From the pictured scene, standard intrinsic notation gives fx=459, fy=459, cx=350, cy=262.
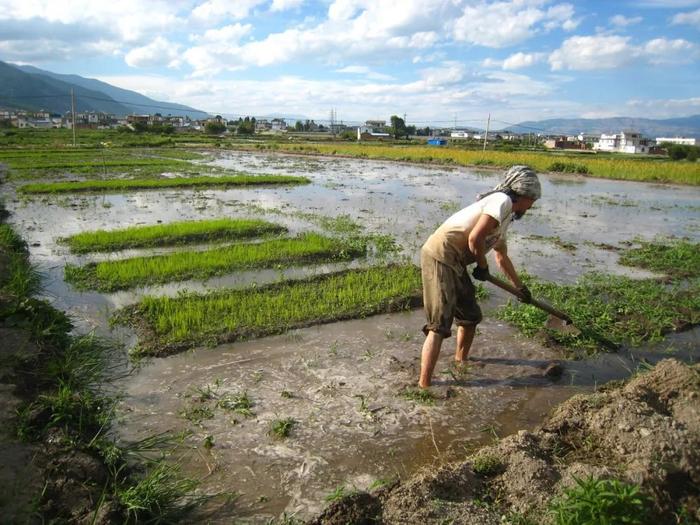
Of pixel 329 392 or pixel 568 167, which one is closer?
pixel 329 392

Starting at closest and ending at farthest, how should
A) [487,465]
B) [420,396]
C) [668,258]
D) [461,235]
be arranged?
1. [487,465]
2. [461,235]
3. [420,396]
4. [668,258]

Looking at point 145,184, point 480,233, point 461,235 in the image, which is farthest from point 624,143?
point 480,233

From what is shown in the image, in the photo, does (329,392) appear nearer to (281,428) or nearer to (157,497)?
(281,428)

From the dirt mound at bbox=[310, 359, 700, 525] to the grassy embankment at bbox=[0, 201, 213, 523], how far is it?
2.92 feet

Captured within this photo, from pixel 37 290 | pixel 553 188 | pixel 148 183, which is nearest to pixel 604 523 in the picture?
pixel 37 290

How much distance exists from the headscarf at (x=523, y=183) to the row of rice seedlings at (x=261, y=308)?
8.12 feet

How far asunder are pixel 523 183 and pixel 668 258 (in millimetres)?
6078

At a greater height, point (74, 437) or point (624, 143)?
point (624, 143)

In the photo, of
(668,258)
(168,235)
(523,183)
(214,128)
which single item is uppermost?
(214,128)

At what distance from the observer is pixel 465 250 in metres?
3.32

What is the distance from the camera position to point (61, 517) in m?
Result: 2.08

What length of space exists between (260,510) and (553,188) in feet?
58.8

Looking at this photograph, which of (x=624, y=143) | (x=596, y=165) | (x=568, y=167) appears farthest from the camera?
(x=624, y=143)

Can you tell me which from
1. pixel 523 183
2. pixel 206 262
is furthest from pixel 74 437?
pixel 206 262
